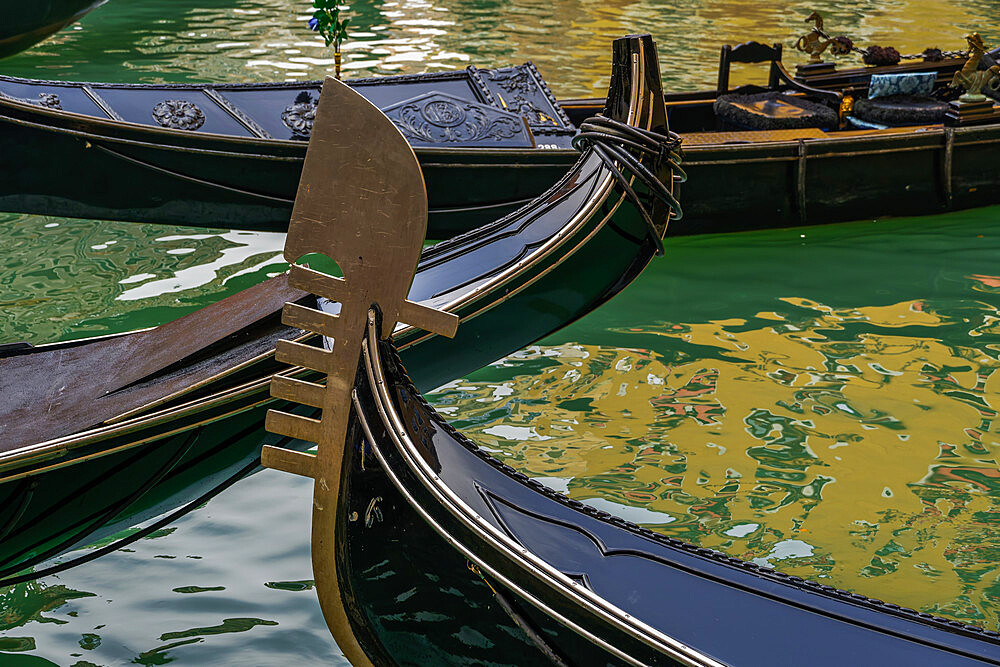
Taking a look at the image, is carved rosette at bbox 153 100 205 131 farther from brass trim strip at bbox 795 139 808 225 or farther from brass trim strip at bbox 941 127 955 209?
brass trim strip at bbox 941 127 955 209

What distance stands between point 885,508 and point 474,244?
121 centimetres

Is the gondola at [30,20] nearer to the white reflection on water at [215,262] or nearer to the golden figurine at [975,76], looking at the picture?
the white reflection on water at [215,262]

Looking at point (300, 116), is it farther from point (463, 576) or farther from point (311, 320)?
point (463, 576)

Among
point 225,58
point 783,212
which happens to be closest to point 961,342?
point 783,212

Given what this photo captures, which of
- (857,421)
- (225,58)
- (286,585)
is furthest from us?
(225,58)

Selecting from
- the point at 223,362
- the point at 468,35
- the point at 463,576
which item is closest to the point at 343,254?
the point at 463,576

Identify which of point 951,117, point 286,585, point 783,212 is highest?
point 951,117

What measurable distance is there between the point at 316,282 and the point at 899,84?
4.39 meters

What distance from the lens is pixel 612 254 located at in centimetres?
232

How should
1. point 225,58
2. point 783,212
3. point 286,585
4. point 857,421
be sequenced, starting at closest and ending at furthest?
point 286,585, point 857,421, point 783,212, point 225,58

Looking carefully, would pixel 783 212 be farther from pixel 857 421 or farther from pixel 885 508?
pixel 885 508

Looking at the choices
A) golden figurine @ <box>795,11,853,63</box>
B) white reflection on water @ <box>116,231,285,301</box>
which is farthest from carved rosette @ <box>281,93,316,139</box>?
golden figurine @ <box>795,11,853,63</box>

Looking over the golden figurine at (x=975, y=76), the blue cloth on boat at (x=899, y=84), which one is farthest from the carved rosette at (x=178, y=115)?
the golden figurine at (x=975, y=76)

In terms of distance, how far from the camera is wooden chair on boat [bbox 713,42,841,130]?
15.1 feet
